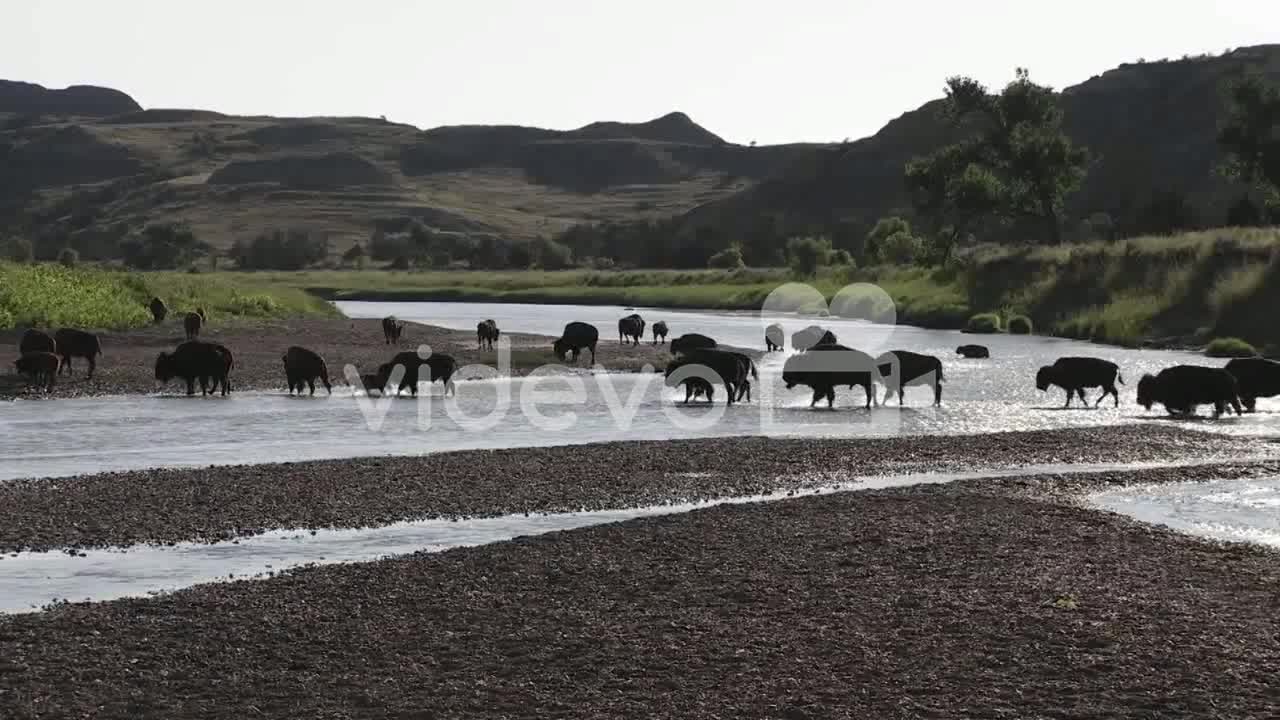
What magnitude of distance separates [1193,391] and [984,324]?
32.9m

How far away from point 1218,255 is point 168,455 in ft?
125

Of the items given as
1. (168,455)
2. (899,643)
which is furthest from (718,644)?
(168,455)

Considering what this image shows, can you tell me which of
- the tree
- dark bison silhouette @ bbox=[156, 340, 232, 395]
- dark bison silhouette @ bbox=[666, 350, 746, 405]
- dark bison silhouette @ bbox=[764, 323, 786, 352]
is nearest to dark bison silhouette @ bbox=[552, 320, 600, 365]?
dark bison silhouette @ bbox=[764, 323, 786, 352]

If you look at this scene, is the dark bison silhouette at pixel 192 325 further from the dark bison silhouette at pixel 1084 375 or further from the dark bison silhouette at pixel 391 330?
the dark bison silhouette at pixel 1084 375

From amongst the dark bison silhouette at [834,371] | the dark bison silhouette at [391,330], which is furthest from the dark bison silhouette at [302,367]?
the dark bison silhouette at [391,330]

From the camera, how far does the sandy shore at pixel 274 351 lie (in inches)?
1256

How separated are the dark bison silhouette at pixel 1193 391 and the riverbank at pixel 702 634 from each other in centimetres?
1335

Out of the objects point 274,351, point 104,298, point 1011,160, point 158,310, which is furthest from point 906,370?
point 1011,160

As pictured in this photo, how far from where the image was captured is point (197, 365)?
3020cm

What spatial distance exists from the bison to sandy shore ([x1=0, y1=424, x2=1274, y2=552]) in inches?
374

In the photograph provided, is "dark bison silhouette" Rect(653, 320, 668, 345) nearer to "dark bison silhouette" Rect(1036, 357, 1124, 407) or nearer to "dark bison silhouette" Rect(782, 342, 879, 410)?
"dark bison silhouette" Rect(782, 342, 879, 410)

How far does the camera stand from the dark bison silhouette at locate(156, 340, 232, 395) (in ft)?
99.1

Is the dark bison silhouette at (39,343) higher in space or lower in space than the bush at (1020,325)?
higher

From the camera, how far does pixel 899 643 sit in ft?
34.5
